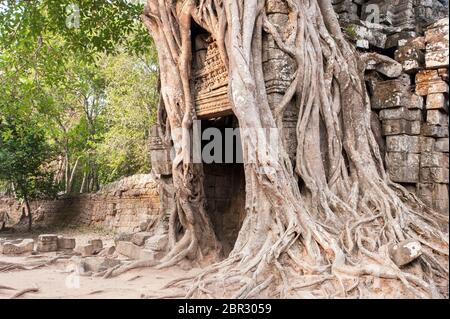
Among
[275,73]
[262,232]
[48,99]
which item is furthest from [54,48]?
[262,232]

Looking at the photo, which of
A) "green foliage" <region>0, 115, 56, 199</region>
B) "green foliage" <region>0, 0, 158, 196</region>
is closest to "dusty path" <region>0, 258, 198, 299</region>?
"green foliage" <region>0, 0, 158, 196</region>

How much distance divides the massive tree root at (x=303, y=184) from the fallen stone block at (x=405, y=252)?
0.19 feet

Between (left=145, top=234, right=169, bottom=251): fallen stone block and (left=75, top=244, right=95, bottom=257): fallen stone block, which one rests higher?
(left=145, top=234, right=169, bottom=251): fallen stone block

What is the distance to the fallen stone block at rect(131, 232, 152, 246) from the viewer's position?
5594mm

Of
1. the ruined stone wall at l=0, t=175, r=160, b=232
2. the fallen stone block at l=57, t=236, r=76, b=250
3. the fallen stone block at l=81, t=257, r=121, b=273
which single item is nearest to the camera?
the fallen stone block at l=81, t=257, r=121, b=273

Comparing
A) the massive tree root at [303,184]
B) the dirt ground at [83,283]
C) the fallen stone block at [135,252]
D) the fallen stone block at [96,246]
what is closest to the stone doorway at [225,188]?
the massive tree root at [303,184]

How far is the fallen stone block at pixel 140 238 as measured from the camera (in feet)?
18.4

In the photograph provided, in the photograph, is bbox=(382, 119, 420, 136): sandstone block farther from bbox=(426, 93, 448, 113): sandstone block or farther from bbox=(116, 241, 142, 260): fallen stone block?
bbox=(116, 241, 142, 260): fallen stone block

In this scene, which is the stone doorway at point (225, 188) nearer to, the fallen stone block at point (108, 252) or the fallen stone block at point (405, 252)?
the fallen stone block at point (108, 252)

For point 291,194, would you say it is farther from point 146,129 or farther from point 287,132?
point 146,129

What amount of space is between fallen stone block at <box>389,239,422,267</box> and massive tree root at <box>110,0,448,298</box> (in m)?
0.06

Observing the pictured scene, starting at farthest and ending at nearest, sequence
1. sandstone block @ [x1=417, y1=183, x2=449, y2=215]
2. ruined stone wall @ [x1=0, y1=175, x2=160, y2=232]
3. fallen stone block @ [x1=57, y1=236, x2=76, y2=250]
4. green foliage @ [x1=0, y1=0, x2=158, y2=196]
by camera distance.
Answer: ruined stone wall @ [x1=0, y1=175, x2=160, y2=232] < green foliage @ [x1=0, y1=0, x2=158, y2=196] < fallen stone block @ [x1=57, y1=236, x2=76, y2=250] < sandstone block @ [x1=417, y1=183, x2=449, y2=215]

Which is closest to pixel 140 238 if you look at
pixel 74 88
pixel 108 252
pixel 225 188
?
pixel 108 252

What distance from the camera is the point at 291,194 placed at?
12.8 feet
